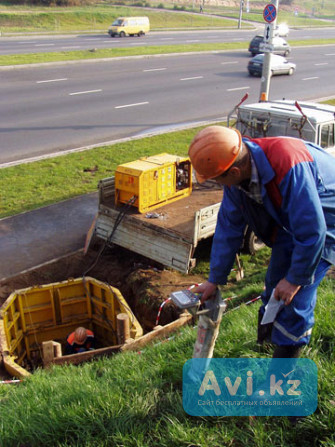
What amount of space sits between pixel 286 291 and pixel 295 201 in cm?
55

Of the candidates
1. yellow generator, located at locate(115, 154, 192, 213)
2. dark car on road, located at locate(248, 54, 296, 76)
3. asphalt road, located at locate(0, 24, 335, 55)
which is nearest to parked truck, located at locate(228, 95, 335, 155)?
yellow generator, located at locate(115, 154, 192, 213)

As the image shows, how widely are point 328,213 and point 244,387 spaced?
4.41 feet

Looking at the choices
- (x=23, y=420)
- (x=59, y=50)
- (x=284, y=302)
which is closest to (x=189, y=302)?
(x=284, y=302)

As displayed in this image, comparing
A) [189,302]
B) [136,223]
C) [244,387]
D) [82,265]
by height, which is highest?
[189,302]

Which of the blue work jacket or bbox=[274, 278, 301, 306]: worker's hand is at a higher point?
the blue work jacket

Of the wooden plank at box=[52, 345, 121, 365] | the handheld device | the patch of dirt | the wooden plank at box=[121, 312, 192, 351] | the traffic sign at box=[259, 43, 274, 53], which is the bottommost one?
the patch of dirt

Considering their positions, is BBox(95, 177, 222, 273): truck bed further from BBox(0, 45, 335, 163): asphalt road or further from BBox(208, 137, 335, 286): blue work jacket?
→ BBox(0, 45, 335, 163): asphalt road

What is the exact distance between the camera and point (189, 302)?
324cm

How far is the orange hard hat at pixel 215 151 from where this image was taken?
9.52ft

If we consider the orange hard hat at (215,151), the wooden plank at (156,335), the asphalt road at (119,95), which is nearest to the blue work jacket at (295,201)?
the orange hard hat at (215,151)

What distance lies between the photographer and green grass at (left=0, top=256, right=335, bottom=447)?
3.05 metres

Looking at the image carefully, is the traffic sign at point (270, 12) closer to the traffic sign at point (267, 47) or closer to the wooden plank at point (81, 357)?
the traffic sign at point (267, 47)

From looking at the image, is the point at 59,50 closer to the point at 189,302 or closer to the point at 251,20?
the point at 189,302

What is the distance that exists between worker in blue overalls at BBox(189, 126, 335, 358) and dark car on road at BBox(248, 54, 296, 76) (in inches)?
928
